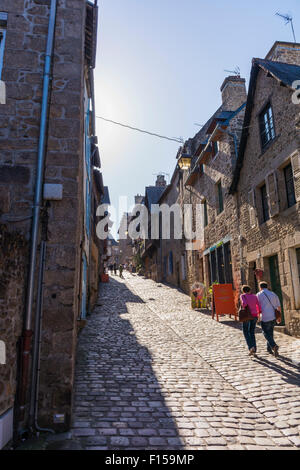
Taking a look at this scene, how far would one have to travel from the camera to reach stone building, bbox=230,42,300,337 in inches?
311

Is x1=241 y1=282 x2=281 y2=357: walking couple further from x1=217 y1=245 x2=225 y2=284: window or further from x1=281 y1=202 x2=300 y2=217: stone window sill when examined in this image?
x1=217 y1=245 x2=225 y2=284: window

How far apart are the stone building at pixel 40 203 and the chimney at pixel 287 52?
9.19 metres

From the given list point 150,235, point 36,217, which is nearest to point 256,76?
point 36,217

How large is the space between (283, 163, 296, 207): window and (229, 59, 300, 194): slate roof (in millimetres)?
2011

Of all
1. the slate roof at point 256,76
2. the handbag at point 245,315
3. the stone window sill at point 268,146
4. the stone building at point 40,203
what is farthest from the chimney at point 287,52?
the handbag at point 245,315

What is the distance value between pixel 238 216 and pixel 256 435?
8.84m

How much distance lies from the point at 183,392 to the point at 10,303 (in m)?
2.63

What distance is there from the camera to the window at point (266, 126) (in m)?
9.26

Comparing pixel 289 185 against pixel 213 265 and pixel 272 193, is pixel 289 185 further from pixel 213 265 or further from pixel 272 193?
pixel 213 265

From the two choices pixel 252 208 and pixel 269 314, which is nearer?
pixel 269 314

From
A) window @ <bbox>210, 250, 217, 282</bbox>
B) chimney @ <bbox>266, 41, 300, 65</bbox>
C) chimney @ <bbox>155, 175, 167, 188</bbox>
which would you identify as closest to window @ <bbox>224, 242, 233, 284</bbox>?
window @ <bbox>210, 250, 217, 282</bbox>

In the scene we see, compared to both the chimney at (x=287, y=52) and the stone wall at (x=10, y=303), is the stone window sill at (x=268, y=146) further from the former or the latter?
the stone wall at (x=10, y=303)

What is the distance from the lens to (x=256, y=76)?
10.2 m
